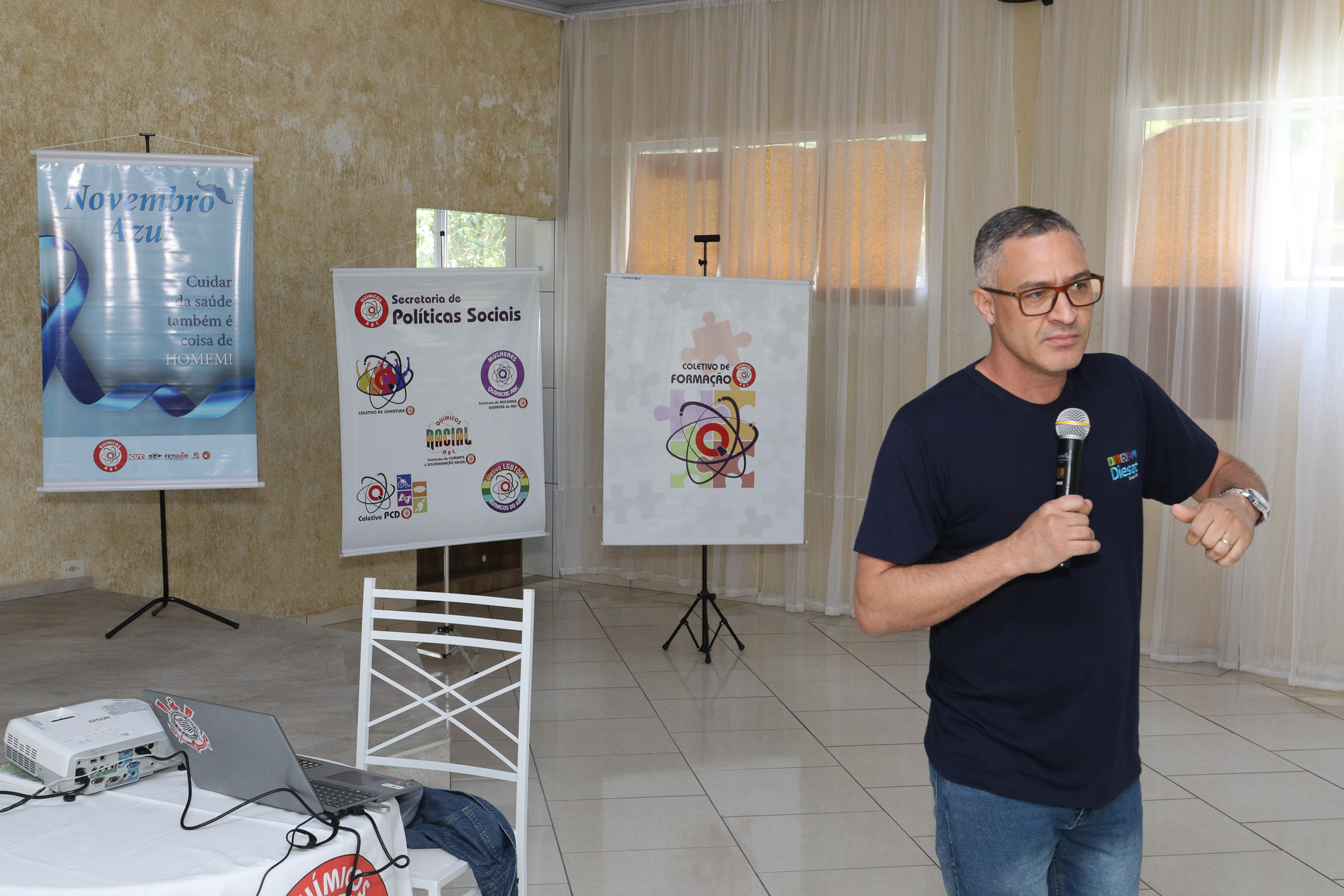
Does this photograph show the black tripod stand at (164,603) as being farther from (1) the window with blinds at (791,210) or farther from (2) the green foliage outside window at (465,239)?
(1) the window with blinds at (791,210)

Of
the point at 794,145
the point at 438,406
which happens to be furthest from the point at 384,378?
the point at 794,145

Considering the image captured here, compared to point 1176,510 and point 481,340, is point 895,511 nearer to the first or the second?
point 1176,510

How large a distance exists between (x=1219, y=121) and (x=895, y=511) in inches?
179

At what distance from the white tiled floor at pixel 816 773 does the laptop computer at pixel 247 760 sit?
151 centimetres

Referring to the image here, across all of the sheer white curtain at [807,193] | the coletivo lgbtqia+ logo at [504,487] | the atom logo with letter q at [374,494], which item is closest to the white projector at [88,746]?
the atom logo with letter q at [374,494]

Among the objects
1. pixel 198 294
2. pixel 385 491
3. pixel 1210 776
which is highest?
pixel 198 294

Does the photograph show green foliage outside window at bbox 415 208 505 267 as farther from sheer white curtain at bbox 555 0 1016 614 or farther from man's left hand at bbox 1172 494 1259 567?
man's left hand at bbox 1172 494 1259 567

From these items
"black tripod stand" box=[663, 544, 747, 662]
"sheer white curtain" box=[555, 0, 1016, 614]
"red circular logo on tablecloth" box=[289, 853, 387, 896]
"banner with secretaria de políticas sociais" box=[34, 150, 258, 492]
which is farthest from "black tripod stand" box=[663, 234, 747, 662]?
"red circular logo on tablecloth" box=[289, 853, 387, 896]

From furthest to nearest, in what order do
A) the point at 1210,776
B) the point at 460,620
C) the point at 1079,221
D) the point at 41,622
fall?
the point at 1079,221, the point at 41,622, the point at 1210,776, the point at 460,620

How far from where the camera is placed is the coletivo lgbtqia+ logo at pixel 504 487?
541 centimetres

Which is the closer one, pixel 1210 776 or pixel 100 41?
pixel 1210 776

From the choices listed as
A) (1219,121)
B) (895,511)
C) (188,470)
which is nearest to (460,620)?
(895,511)

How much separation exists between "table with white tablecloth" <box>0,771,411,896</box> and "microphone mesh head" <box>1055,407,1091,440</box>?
118 centimetres

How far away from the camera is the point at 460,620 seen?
261cm
